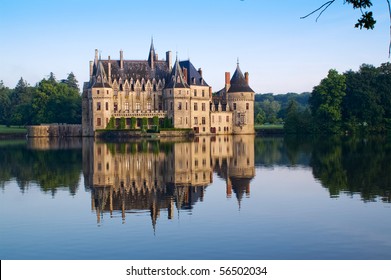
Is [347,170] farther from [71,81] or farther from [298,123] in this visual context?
[71,81]

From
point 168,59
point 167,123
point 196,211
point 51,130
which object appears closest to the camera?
point 196,211

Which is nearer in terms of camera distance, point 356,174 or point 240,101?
point 356,174

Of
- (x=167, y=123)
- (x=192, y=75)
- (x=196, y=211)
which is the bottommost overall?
(x=196, y=211)

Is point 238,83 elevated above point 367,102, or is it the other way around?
point 238,83

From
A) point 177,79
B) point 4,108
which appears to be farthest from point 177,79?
point 4,108

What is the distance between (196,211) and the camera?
19.5m

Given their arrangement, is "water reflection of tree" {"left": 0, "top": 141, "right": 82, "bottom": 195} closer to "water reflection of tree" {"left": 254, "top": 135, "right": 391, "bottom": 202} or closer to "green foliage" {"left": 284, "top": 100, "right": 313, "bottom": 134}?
"water reflection of tree" {"left": 254, "top": 135, "right": 391, "bottom": 202}

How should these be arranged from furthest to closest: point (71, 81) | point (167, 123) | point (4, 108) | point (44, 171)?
point (71, 81)
point (4, 108)
point (167, 123)
point (44, 171)

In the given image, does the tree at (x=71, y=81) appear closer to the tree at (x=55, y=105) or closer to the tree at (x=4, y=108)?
the tree at (x=4, y=108)

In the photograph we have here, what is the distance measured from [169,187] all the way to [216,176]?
5.16 meters

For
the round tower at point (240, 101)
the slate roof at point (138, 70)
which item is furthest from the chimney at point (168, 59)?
the round tower at point (240, 101)

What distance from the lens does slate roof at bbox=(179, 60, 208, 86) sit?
82250mm

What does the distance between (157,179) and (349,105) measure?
210 feet

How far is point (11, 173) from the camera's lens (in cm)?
3247
